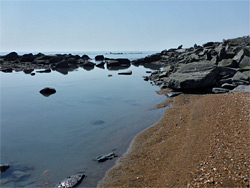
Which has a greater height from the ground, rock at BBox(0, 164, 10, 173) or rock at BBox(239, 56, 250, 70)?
rock at BBox(239, 56, 250, 70)

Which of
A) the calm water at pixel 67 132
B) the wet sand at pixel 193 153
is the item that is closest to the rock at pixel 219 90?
the wet sand at pixel 193 153

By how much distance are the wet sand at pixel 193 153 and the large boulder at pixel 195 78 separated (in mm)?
5692

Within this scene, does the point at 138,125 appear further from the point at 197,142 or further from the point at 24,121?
the point at 24,121

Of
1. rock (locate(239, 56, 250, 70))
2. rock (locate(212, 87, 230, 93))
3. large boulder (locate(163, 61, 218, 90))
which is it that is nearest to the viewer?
rock (locate(212, 87, 230, 93))

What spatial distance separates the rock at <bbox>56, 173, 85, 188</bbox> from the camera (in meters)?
6.21

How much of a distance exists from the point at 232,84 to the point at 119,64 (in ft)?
153

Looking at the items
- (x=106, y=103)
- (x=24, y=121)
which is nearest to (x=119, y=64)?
(x=106, y=103)

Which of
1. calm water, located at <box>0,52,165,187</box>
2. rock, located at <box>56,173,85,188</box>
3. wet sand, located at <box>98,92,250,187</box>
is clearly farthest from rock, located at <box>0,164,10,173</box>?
wet sand, located at <box>98,92,250,187</box>

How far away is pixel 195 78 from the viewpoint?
1636 centimetres

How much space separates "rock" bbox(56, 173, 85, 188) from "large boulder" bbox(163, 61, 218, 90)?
12783 mm

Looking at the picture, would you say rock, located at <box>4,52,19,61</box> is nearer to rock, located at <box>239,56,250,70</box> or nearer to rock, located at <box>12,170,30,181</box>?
rock, located at <box>12,170,30,181</box>

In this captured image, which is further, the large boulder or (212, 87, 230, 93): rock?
the large boulder

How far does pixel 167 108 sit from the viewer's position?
44.2 ft

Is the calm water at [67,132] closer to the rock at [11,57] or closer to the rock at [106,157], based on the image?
the rock at [106,157]
